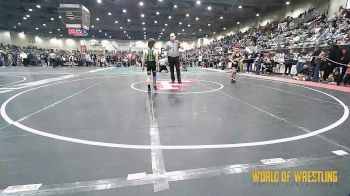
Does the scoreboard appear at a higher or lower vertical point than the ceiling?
lower

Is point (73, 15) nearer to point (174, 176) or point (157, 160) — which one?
point (157, 160)

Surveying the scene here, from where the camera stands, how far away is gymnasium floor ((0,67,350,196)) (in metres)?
2.13

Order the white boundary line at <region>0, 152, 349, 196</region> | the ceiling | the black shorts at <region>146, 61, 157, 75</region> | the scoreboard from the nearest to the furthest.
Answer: the white boundary line at <region>0, 152, 349, 196</region> < the black shorts at <region>146, 61, 157, 75</region> < the scoreboard < the ceiling

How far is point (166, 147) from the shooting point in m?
2.97

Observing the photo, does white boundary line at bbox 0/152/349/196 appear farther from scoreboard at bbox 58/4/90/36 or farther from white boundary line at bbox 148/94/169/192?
scoreboard at bbox 58/4/90/36

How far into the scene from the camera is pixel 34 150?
2.83 m

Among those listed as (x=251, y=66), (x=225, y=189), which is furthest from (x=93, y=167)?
(x=251, y=66)

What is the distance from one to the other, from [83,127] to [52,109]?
5.48ft

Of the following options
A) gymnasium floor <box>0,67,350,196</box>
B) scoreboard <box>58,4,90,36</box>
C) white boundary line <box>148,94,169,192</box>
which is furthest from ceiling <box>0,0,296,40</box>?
white boundary line <box>148,94,169,192</box>

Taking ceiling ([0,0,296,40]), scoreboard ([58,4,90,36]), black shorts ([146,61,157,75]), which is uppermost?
ceiling ([0,0,296,40])

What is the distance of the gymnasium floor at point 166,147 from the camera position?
7.00ft

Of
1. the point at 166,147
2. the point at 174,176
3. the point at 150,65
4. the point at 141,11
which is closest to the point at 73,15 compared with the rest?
the point at 141,11

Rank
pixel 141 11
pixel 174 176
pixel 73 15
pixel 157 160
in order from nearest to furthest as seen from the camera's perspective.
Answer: pixel 174 176 < pixel 157 160 < pixel 73 15 < pixel 141 11

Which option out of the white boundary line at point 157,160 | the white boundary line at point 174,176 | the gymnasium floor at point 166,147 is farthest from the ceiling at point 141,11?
the white boundary line at point 174,176
